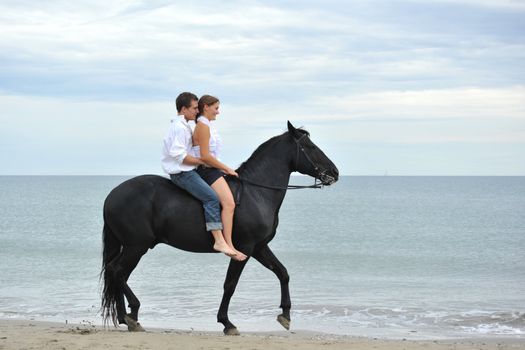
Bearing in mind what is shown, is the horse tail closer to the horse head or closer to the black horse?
the black horse

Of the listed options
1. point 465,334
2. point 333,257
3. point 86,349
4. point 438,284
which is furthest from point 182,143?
point 333,257

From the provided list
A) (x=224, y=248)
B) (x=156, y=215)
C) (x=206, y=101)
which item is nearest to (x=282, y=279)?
(x=224, y=248)

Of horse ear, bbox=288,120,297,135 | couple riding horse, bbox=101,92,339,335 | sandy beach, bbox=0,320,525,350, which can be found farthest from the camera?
horse ear, bbox=288,120,297,135

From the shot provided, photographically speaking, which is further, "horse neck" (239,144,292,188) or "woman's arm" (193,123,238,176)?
"horse neck" (239,144,292,188)

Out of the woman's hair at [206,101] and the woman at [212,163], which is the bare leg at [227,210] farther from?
the woman's hair at [206,101]

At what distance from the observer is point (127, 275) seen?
377 inches

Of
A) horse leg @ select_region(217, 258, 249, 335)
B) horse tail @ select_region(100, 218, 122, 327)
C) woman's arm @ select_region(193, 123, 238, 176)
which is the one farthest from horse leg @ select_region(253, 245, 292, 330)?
horse tail @ select_region(100, 218, 122, 327)

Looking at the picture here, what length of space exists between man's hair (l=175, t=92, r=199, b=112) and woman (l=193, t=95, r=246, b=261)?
0.42ft

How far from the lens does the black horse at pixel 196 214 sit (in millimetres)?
9273

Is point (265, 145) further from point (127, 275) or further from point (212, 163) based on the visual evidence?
point (127, 275)

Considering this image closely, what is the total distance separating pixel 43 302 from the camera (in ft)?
55.0

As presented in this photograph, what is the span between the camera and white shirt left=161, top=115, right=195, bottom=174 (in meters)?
9.17

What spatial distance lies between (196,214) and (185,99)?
1.34 m

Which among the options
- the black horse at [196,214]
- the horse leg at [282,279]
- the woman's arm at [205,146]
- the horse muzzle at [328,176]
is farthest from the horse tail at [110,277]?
the horse muzzle at [328,176]
